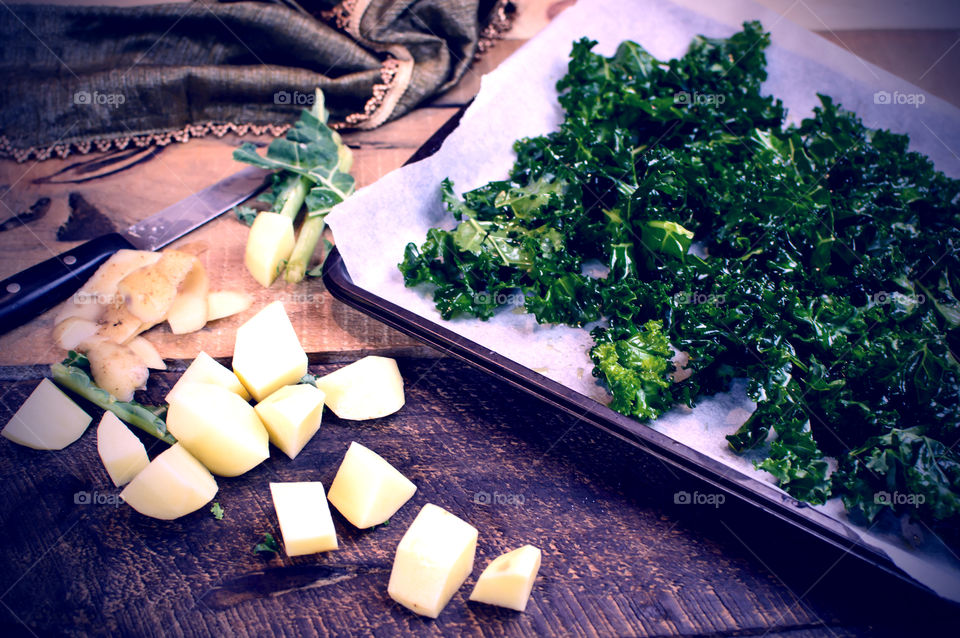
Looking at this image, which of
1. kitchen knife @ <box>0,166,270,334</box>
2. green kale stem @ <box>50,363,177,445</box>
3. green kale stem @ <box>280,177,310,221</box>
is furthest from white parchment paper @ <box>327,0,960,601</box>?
green kale stem @ <box>50,363,177,445</box>

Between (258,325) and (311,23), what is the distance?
167cm

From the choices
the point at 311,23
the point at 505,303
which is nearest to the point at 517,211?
the point at 505,303

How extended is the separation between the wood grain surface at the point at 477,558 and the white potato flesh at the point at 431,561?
0.06 meters

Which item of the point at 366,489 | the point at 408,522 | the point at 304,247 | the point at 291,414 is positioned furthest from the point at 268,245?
the point at 408,522

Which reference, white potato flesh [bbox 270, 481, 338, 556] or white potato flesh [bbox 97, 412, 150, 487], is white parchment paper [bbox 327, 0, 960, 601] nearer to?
white potato flesh [bbox 270, 481, 338, 556]

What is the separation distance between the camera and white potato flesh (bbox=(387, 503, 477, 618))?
1.73m

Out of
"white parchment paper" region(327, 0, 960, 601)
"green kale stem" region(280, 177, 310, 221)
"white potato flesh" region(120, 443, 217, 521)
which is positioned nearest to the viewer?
"white potato flesh" region(120, 443, 217, 521)

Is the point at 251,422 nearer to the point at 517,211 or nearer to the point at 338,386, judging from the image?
the point at 338,386

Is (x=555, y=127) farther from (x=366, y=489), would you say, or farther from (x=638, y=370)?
(x=366, y=489)

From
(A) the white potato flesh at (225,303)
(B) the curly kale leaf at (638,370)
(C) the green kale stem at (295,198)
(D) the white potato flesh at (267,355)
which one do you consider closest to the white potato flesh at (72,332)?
(A) the white potato flesh at (225,303)

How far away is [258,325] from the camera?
2.14 m

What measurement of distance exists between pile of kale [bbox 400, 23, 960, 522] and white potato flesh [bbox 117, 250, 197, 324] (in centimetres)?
81

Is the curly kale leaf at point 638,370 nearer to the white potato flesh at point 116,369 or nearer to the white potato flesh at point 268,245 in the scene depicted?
the white potato flesh at point 268,245

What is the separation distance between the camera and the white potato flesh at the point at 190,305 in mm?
2299
